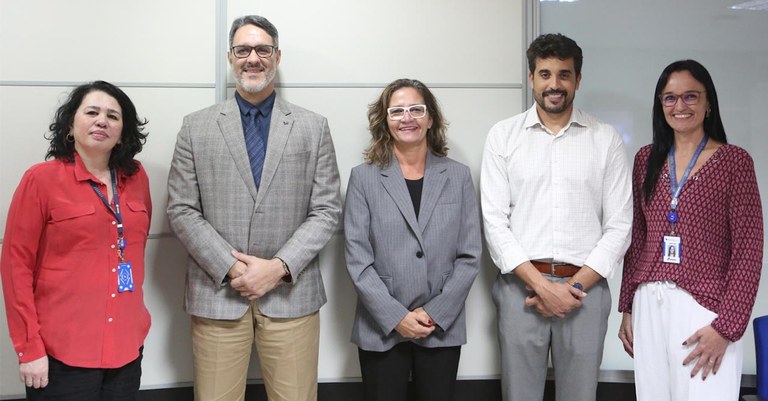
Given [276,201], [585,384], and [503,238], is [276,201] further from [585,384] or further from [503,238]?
[585,384]

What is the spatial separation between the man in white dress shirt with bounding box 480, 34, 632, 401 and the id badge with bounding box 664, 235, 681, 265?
181 millimetres

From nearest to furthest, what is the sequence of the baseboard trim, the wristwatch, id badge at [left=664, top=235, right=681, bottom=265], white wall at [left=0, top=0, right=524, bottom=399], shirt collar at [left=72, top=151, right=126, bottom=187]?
shirt collar at [left=72, top=151, right=126, bottom=187] < id badge at [left=664, top=235, right=681, bottom=265] < the wristwatch < white wall at [left=0, top=0, right=524, bottom=399] < the baseboard trim

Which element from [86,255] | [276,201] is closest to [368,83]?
[276,201]

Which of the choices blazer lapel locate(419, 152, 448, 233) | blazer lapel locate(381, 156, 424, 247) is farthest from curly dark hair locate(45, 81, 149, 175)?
blazer lapel locate(419, 152, 448, 233)

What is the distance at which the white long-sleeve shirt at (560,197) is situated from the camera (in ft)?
7.35

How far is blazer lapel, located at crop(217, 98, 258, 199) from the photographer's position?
219 centimetres

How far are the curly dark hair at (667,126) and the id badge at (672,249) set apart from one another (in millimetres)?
194

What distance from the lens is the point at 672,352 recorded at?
80.4 inches

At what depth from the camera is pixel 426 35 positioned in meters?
2.73

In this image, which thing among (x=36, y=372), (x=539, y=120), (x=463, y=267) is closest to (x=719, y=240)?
(x=539, y=120)

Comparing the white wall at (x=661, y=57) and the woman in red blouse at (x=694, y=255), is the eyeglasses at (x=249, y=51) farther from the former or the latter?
A: the woman in red blouse at (x=694, y=255)

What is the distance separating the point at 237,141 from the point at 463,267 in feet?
3.50

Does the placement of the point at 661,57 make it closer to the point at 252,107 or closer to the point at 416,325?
the point at 416,325

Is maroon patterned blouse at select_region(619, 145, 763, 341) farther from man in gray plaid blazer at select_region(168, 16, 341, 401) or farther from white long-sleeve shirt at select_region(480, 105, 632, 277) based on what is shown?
man in gray plaid blazer at select_region(168, 16, 341, 401)
